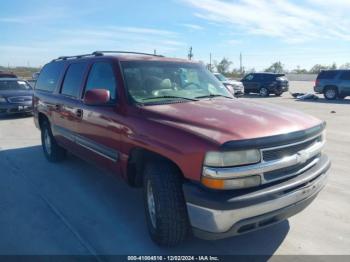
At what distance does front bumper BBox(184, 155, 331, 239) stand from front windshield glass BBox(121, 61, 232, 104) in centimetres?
147

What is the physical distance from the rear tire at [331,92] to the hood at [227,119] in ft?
62.8

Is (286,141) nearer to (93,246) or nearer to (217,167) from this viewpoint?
(217,167)

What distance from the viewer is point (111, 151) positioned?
4.09 metres

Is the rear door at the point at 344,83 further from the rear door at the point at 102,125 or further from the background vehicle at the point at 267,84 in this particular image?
the rear door at the point at 102,125

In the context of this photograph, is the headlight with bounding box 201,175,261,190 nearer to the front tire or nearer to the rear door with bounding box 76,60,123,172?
the front tire

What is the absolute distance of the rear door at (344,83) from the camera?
20.3 meters

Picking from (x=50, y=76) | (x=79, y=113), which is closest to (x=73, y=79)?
(x=79, y=113)

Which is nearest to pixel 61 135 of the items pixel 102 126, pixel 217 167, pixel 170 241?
A: pixel 102 126

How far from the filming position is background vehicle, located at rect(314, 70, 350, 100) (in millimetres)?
20406

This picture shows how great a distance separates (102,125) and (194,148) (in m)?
1.74

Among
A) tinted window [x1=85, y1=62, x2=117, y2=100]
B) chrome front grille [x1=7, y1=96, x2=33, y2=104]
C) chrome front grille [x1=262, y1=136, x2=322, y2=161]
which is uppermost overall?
tinted window [x1=85, y1=62, x2=117, y2=100]

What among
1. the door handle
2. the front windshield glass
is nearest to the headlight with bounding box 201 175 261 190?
the front windshield glass

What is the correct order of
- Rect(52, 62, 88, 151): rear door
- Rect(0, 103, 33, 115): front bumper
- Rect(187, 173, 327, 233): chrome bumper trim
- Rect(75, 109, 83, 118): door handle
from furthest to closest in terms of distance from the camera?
Rect(0, 103, 33, 115): front bumper
Rect(52, 62, 88, 151): rear door
Rect(75, 109, 83, 118): door handle
Rect(187, 173, 327, 233): chrome bumper trim

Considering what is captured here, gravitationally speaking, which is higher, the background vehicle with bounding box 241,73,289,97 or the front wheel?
the background vehicle with bounding box 241,73,289,97
